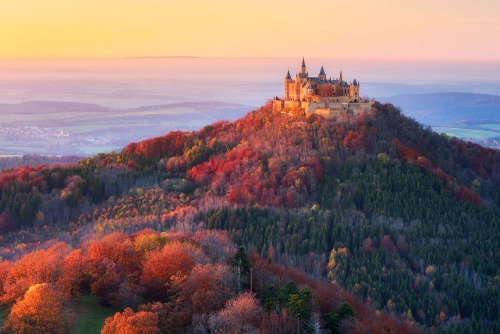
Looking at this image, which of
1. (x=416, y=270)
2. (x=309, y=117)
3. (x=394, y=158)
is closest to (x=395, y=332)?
(x=416, y=270)

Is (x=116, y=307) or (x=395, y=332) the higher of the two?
(x=116, y=307)

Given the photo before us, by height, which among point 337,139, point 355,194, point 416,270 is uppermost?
point 337,139

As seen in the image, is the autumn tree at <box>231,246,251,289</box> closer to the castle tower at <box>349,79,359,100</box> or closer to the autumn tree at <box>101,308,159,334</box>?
the autumn tree at <box>101,308,159,334</box>

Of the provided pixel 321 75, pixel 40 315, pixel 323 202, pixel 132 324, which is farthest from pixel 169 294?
pixel 321 75

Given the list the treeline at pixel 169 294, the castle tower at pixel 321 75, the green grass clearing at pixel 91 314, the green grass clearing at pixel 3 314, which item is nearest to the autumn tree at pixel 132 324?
the treeline at pixel 169 294

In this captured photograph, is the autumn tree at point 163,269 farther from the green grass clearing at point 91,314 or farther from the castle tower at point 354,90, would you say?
the castle tower at point 354,90

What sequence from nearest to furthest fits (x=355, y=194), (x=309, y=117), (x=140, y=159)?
1. (x=355, y=194)
2. (x=309, y=117)
3. (x=140, y=159)

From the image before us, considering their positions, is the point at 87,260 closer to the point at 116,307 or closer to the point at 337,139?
the point at 116,307
